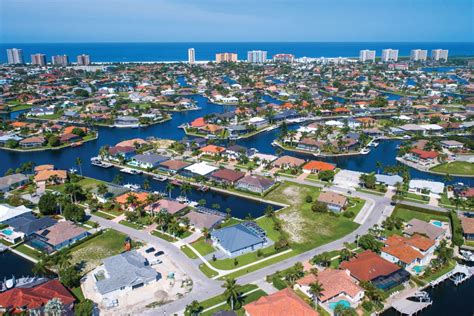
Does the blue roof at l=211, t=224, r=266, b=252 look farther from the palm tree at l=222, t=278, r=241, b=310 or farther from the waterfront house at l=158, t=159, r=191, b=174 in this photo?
the waterfront house at l=158, t=159, r=191, b=174

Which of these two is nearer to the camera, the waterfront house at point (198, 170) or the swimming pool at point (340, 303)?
the swimming pool at point (340, 303)

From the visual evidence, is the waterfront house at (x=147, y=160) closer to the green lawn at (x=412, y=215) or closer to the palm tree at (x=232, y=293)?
the palm tree at (x=232, y=293)

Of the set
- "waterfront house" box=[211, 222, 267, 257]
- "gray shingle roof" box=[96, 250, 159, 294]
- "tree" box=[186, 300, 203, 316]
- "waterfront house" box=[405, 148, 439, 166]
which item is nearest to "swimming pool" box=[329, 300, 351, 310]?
"waterfront house" box=[211, 222, 267, 257]

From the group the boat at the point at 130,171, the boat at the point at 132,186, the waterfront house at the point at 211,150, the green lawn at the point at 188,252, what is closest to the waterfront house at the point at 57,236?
the green lawn at the point at 188,252

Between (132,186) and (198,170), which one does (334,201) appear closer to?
(198,170)

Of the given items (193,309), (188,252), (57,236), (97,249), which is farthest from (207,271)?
(57,236)

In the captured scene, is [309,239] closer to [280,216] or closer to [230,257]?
[280,216]
